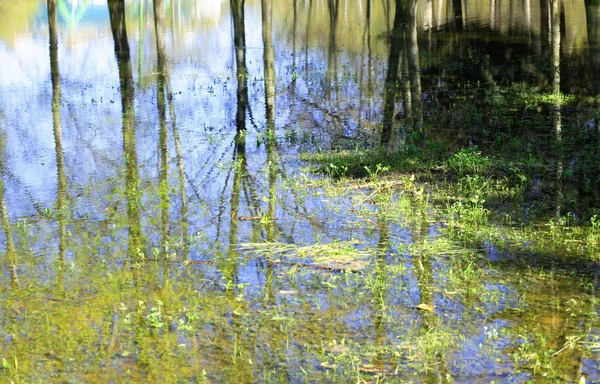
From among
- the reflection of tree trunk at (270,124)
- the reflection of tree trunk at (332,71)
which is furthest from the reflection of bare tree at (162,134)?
the reflection of tree trunk at (332,71)

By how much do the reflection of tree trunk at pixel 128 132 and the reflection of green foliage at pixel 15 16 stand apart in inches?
396

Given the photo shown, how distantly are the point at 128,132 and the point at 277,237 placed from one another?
22.0 ft

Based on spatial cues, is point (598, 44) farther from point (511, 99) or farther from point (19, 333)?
point (19, 333)

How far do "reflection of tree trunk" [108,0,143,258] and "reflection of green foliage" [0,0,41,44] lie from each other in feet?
33.0

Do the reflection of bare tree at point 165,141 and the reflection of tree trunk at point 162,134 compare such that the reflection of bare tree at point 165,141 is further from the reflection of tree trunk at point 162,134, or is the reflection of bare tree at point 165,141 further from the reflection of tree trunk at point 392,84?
the reflection of tree trunk at point 392,84

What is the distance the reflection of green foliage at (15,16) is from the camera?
33.0m

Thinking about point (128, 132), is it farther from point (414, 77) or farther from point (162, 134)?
point (414, 77)

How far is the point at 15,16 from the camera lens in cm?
3884

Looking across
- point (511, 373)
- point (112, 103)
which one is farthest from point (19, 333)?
point (112, 103)

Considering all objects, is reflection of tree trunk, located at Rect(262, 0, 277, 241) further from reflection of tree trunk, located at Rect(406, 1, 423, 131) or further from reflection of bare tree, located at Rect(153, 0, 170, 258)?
reflection of tree trunk, located at Rect(406, 1, 423, 131)

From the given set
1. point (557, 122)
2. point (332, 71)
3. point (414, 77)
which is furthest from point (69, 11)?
point (557, 122)

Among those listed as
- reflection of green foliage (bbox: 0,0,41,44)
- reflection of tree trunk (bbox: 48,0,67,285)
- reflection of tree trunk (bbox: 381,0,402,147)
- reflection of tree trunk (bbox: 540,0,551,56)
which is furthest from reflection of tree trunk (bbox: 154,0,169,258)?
reflection of green foliage (bbox: 0,0,41,44)

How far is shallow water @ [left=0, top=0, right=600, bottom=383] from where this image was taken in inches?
224

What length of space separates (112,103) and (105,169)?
19.6ft
